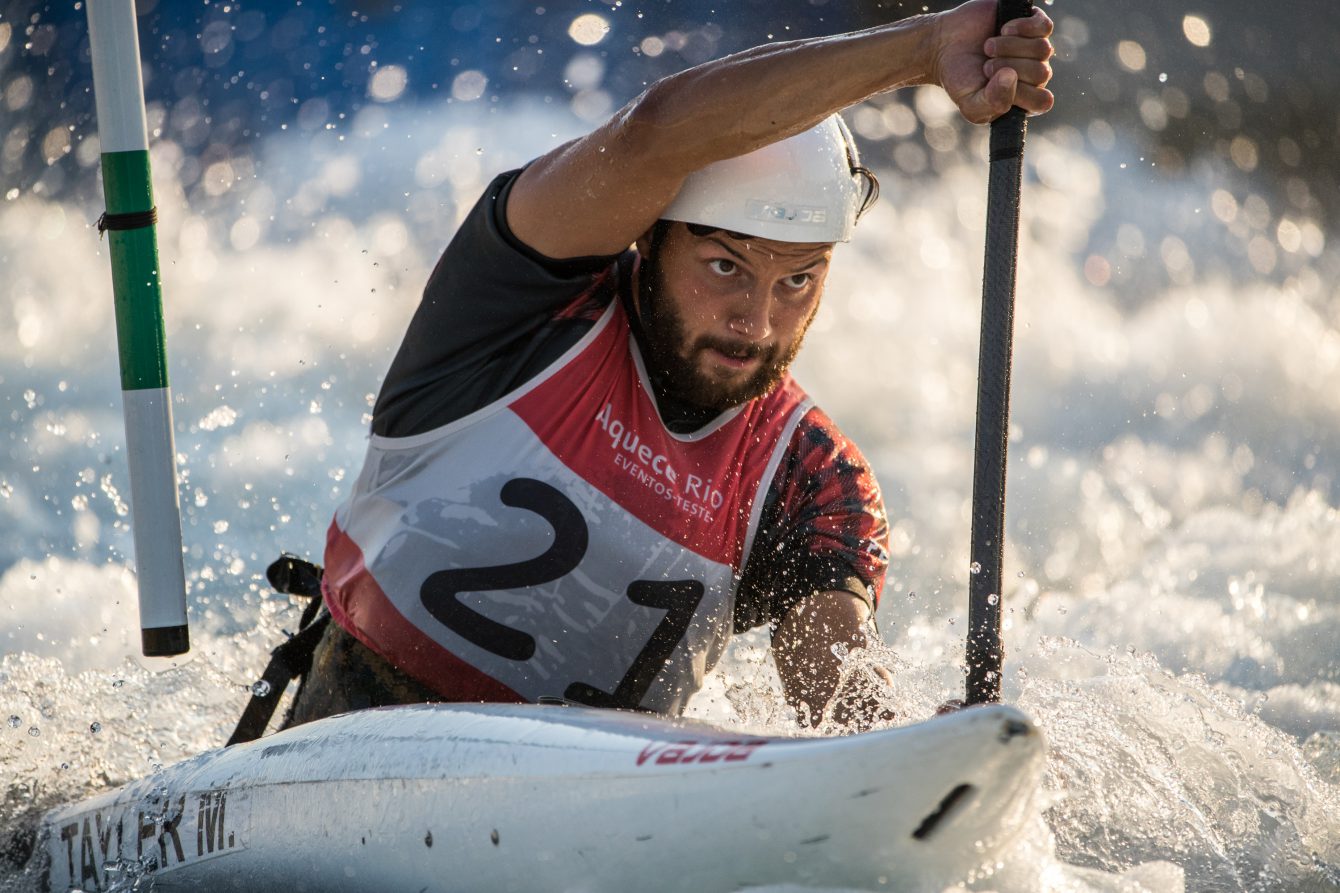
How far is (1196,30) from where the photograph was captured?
798 centimetres

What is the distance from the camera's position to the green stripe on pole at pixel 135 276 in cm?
305

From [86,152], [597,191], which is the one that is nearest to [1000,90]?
[597,191]

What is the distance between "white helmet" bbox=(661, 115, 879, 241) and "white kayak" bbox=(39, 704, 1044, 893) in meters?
1.20

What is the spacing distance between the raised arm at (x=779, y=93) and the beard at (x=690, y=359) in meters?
0.31

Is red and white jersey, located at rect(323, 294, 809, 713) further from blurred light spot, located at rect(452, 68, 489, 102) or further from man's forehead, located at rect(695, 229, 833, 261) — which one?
blurred light spot, located at rect(452, 68, 489, 102)

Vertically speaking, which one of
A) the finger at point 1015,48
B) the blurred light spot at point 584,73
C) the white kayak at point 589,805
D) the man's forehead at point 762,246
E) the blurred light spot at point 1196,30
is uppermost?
the blurred light spot at point 1196,30

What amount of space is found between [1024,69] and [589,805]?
1.39 m

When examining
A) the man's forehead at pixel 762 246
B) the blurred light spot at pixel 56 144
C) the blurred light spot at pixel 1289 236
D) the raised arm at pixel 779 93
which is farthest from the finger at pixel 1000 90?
the blurred light spot at pixel 1289 236

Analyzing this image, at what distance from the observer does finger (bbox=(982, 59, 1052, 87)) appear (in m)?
2.09

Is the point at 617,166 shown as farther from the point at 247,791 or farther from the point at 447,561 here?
the point at 247,791

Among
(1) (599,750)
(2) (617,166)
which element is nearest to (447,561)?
(2) (617,166)

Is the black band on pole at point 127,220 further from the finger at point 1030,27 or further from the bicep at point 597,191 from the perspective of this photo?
the finger at point 1030,27

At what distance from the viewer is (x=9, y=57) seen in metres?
5.97

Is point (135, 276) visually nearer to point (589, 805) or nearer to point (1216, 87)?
point (589, 805)
